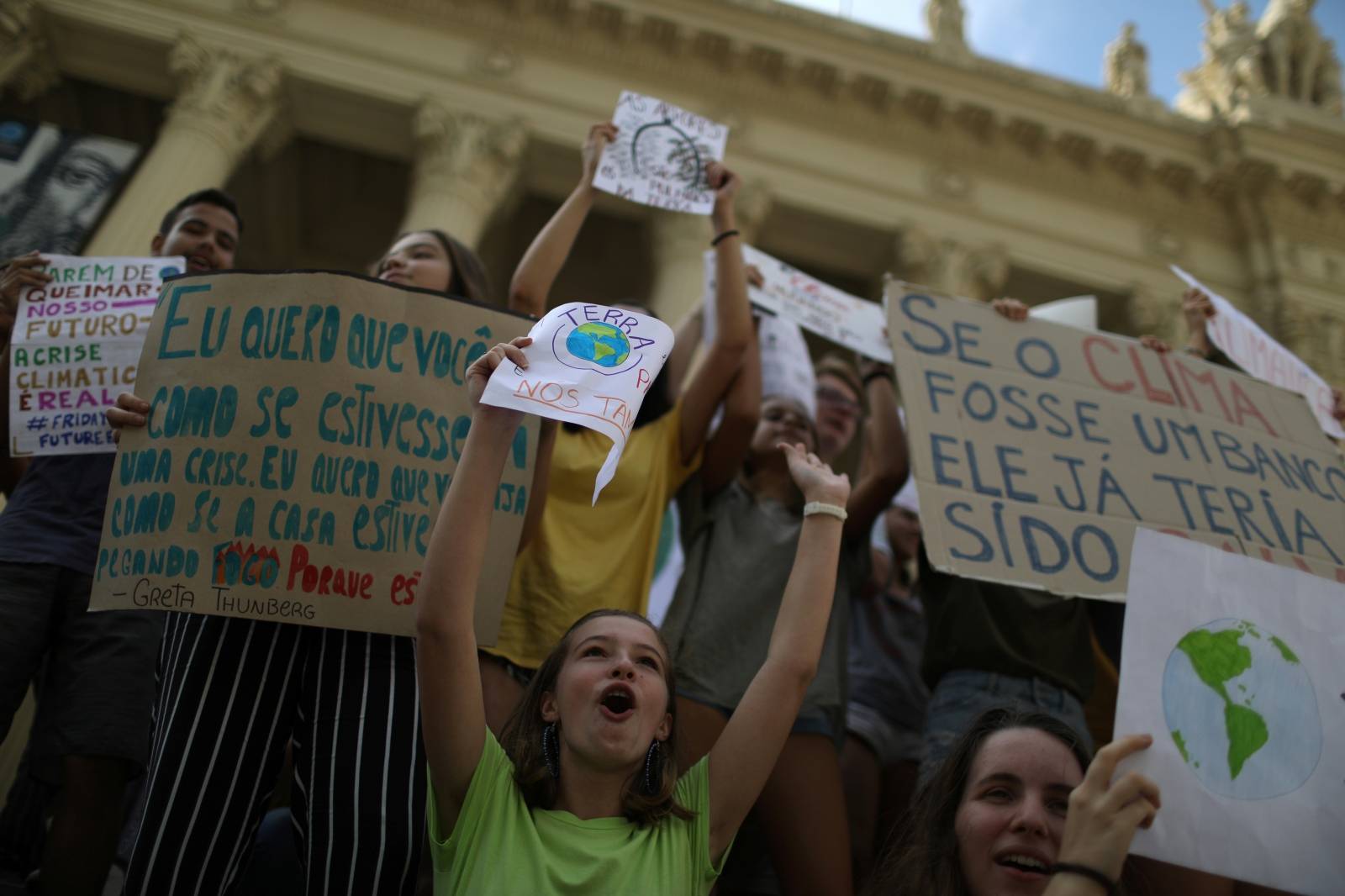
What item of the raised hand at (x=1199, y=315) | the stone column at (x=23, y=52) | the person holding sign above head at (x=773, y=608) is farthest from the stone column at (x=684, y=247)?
the stone column at (x=23, y=52)

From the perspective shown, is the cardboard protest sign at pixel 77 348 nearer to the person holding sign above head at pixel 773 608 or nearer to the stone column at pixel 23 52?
the person holding sign above head at pixel 773 608

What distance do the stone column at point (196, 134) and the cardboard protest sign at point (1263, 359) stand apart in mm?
8840

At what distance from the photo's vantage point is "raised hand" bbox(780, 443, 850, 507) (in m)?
2.22

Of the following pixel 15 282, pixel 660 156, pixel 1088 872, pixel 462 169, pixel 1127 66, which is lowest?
pixel 1088 872

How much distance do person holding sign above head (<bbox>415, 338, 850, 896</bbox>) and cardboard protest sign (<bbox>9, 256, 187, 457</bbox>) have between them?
60.4 inches

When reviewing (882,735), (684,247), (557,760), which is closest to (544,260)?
(557,760)

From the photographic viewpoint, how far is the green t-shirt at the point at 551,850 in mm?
1723

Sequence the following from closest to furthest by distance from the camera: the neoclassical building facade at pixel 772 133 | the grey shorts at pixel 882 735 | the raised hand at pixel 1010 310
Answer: the raised hand at pixel 1010 310, the grey shorts at pixel 882 735, the neoclassical building facade at pixel 772 133

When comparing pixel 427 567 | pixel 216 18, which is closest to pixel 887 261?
pixel 216 18

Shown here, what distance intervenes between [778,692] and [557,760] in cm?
50

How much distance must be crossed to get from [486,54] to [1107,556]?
1071 centimetres

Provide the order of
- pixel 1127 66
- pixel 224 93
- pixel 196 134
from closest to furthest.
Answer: pixel 196 134
pixel 224 93
pixel 1127 66

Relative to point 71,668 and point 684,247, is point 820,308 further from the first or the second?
point 684,247

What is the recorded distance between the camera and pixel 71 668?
2.60m
